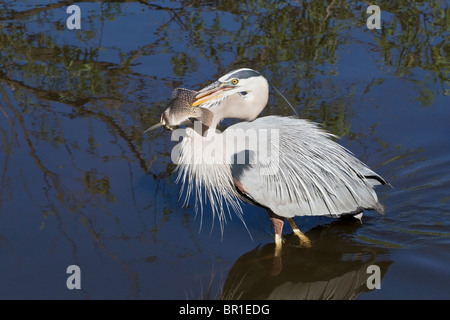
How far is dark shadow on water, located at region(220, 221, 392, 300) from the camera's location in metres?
4.16

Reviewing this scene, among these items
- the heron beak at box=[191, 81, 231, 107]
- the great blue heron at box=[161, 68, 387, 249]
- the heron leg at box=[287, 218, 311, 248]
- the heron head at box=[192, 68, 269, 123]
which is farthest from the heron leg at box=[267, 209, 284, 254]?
the heron beak at box=[191, 81, 231, 107]

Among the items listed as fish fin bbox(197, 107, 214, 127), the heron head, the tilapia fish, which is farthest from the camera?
the heron head

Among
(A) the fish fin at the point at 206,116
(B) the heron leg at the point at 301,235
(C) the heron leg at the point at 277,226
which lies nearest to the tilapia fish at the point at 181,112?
(A) the fish fin at the point at 206,116

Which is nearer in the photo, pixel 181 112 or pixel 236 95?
pixel 181 112

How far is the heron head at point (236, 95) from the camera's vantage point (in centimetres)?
450

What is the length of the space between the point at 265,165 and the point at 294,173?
22cm

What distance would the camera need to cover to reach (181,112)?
13.6 feet

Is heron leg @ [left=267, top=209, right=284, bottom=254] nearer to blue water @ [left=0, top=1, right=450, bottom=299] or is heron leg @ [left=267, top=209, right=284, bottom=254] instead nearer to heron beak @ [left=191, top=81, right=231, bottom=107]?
blue water @ [left=0, top=1, right=450, bottom=299]

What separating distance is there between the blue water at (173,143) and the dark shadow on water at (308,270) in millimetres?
10

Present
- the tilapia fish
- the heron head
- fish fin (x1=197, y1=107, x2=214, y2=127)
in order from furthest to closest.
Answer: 1. the heron head
2. fish fin (x1=197, y1=107, x2=214, y2=127)
3. the tilapia fish

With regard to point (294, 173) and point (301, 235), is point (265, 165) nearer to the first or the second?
point (294, 173)

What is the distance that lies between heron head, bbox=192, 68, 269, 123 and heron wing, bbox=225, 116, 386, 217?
10 cm

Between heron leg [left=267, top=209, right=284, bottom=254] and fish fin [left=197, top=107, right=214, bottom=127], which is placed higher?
fish fin [left=197, top=107, right=214, bottom=127]

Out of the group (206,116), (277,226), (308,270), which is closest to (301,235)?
(277,226)
